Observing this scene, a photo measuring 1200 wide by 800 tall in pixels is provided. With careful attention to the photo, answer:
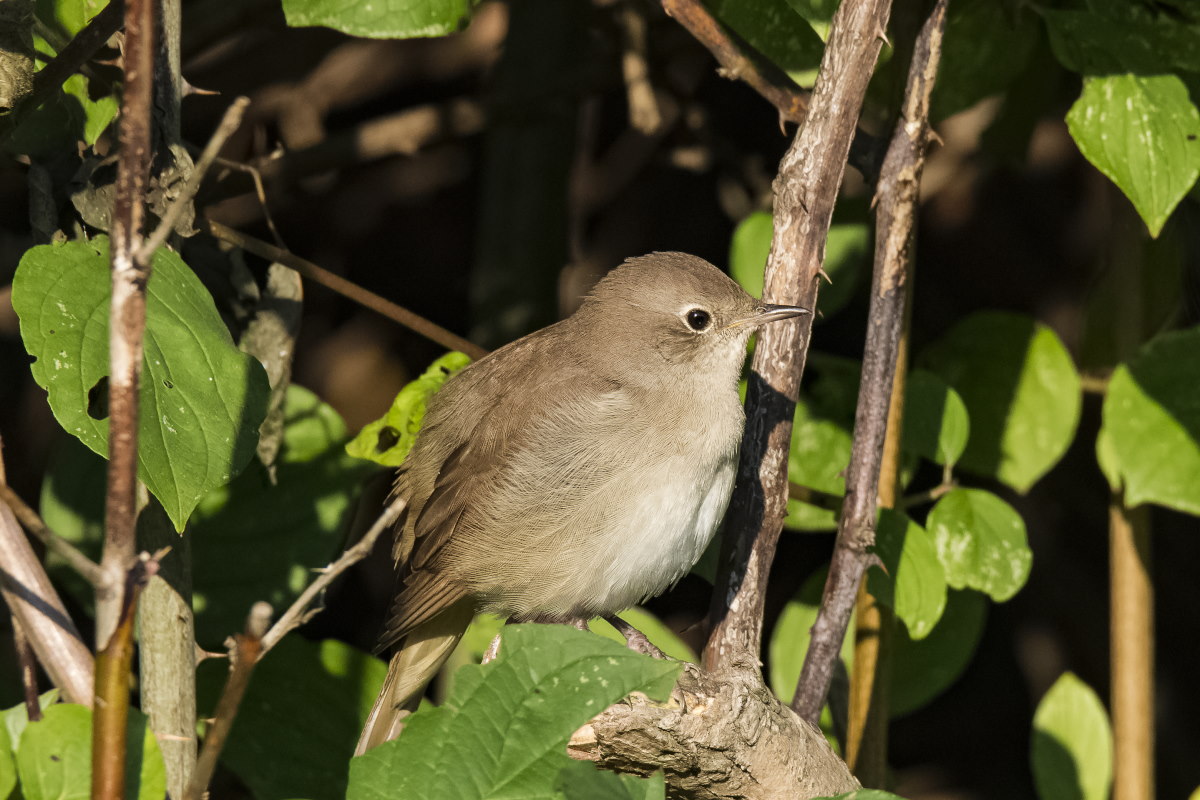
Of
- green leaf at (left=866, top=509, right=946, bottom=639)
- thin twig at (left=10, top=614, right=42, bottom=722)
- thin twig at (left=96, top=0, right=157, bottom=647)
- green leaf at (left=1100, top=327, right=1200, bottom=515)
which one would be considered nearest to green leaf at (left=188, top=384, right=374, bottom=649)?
thin twig at (left=10, top=614, right=42, bottom=722)

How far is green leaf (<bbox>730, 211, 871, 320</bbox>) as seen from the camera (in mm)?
3457

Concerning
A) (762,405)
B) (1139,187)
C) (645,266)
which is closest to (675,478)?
(762,405)

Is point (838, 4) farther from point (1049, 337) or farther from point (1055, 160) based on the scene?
point (1055, 160)

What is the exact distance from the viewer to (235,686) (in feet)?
5.25

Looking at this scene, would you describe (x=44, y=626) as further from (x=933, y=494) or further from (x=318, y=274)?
(x=933, y=494)

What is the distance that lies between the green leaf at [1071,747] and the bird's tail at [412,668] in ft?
5.68

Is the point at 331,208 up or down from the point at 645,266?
up

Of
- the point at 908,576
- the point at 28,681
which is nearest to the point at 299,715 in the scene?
the point at 28,681

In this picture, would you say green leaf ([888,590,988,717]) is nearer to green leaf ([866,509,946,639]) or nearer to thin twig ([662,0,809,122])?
green leaf ([866,509,946,639])

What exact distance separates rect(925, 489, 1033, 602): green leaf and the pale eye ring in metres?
0.79

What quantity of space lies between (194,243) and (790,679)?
208cm

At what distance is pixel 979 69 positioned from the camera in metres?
3.43

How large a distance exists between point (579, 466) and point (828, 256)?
3.26ft

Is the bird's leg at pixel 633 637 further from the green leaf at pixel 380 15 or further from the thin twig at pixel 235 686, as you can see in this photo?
the thin twig at pixel 235 686
